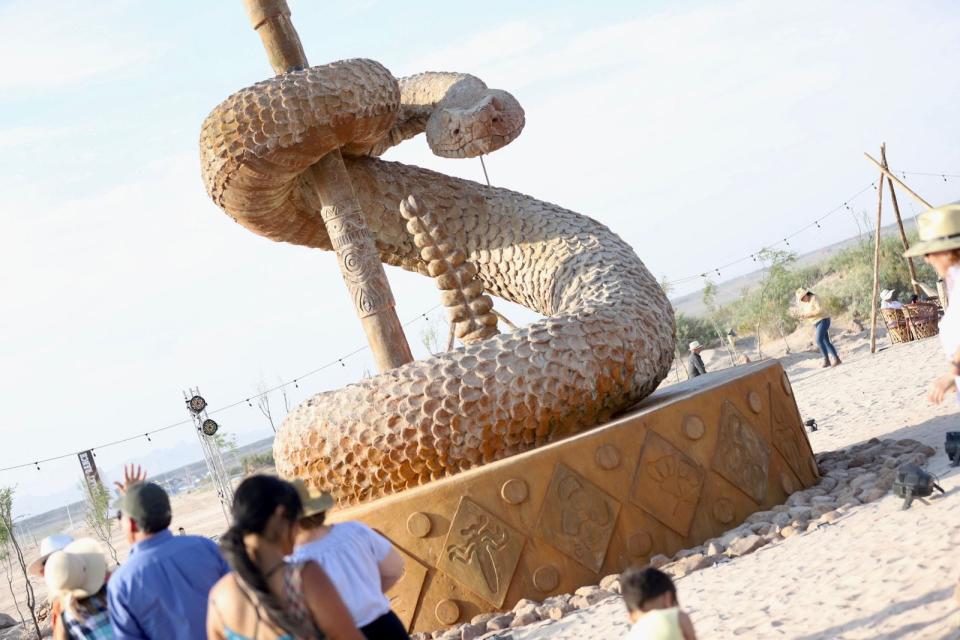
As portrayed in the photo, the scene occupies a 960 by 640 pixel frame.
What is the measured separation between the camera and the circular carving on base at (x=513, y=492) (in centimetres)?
507

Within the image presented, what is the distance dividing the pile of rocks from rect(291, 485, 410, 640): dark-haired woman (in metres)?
1.90

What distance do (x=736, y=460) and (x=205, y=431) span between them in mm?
8655

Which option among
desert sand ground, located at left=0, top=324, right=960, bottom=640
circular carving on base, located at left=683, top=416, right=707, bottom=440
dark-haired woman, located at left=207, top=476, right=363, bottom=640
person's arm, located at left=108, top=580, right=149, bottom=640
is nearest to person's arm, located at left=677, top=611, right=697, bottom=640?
dark-haired woman, located at left=207, top=476, right=363, bottom=640

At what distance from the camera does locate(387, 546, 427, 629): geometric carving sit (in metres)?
5.16

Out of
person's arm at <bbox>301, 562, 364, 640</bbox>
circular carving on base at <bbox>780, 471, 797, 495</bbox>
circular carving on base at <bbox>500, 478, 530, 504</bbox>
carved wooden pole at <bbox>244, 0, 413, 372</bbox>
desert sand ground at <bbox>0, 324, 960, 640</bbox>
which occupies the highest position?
carved wooden pole at <bbox>244, 0, 413, 372</bbox>

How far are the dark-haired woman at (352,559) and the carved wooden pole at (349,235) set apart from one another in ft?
12.5

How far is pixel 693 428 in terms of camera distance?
17.9 feet

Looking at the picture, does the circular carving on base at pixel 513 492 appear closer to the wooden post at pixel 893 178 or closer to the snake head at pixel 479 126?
the snake head at pixel 479 126

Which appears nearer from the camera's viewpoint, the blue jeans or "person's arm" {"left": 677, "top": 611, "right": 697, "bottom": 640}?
"person's arm" {"left": 677, "top": 611, "right": 697, "bottom": 640}

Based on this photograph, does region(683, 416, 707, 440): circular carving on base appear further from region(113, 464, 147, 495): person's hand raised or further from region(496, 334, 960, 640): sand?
region(113, 464, 147, 495): person's hand raised

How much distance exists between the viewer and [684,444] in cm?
543

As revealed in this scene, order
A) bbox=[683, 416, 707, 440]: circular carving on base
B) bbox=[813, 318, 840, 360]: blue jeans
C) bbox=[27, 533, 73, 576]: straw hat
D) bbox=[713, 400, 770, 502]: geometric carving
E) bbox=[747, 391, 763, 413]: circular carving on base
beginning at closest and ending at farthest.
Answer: bbox=[27, 533, 73, 576]: straw hat
bbox=[683, 416, 707, 440]: circular carving on base
bbox=[713, 400, 770, 502]: geometric carving
bbox=[747, 391, 763, 413]: circular carving on base
bbox=[813, 318, 840, 360]: blue jeans

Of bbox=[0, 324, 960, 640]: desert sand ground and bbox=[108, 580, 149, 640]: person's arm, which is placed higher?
bbox=[108, 580, 149, 640]: person's arm

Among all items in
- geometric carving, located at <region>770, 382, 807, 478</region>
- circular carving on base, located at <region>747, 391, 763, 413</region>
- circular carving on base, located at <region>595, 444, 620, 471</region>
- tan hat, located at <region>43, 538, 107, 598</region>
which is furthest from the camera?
geometric carving, located at <region>770, 382, 807, 478</region>
